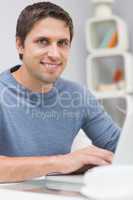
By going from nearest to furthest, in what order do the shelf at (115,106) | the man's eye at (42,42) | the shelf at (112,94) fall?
the man's eye at (42,42), the shelf at (112,94), the shelf at (115,106)

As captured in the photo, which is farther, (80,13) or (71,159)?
(80,13)

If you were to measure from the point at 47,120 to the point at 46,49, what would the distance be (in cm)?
26

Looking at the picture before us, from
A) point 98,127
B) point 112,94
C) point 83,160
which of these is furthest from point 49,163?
point 112,94

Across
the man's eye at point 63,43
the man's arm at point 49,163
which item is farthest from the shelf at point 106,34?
the man's arm at point 49,163

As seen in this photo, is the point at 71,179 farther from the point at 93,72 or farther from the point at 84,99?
the point at 93,72

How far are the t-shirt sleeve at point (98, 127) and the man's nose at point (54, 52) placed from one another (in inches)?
6.6

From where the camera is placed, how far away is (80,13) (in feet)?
8.85

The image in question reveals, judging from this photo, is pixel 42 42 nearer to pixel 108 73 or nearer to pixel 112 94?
pixel 112 94

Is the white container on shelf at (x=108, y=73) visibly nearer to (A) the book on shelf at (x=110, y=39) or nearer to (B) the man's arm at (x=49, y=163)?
(A) the book on shelf at (x=110, y=39)

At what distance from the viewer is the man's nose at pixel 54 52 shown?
137 centimetres

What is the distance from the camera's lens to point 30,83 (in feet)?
4.40

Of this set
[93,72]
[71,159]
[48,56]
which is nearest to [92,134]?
[48,56]

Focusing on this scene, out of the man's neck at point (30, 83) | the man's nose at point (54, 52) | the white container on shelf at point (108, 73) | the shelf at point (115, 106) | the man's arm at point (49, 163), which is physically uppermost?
the man's nose at point (54, 52)

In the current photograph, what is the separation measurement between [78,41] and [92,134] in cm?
149
